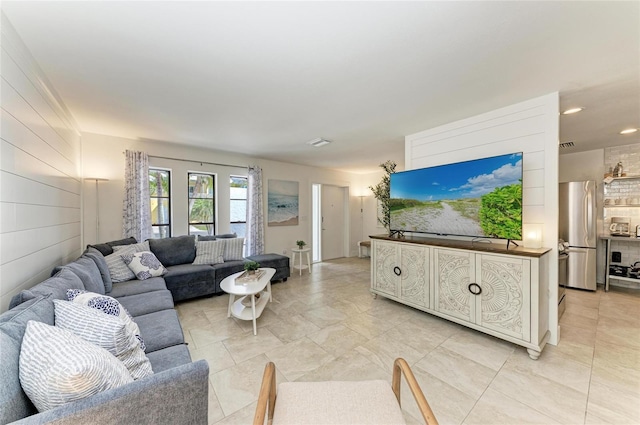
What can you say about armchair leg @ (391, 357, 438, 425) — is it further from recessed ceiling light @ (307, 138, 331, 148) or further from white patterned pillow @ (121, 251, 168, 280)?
recessed ceiling light @ (307, 138, 331, 148)

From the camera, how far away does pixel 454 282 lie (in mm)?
2580

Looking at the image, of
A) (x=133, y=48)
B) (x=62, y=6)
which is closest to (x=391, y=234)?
(x=133, y=48)

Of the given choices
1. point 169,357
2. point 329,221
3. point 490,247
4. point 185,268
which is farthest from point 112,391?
point 329,221

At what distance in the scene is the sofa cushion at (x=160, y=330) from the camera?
159cm

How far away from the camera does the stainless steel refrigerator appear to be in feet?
12.3

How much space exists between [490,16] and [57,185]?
3.81m

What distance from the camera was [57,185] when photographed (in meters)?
2.35

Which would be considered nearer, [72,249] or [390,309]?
[72,249]

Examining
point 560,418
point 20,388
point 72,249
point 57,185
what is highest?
point 57,185

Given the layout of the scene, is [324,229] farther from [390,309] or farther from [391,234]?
[390,309]

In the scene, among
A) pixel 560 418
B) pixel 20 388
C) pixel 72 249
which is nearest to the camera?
pixel 20 388

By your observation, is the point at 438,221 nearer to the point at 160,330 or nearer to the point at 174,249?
the point at 160,330

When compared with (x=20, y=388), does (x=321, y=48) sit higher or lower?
higher

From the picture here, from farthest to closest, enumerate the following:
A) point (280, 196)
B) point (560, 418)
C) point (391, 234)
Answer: point (280, 196), point (391, 234), point (560, 418)
